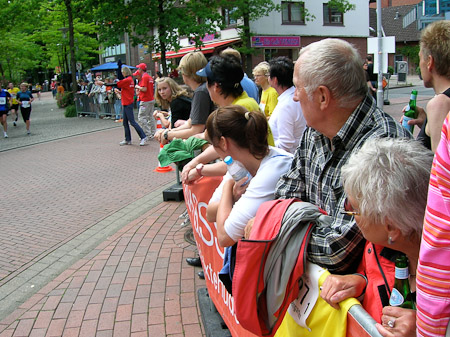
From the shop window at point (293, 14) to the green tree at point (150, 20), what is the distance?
12.2 meters

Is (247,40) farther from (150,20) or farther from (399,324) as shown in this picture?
(399,324)

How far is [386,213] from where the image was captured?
1385mm

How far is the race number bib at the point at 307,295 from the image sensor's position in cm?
169

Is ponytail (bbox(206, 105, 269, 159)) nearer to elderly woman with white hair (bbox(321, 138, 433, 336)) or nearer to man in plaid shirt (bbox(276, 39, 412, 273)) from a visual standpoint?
man in plaid shirt (bbox(276, 39, 412, 273))

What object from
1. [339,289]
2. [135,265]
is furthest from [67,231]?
[339,289]

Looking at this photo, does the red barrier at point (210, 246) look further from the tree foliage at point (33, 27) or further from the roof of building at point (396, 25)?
the roof of building at point (396, 25)

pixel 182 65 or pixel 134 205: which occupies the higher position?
pixel 182 65

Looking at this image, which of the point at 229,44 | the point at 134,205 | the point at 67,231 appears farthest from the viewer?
the point at 229,44

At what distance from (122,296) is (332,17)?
1345 inches

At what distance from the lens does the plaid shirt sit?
1.71 meters

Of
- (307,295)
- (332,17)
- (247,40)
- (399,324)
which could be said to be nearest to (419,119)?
(307,295)

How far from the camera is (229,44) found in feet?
102

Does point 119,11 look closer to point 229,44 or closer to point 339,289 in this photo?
point 229,44

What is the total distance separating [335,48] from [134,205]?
5.63 m
